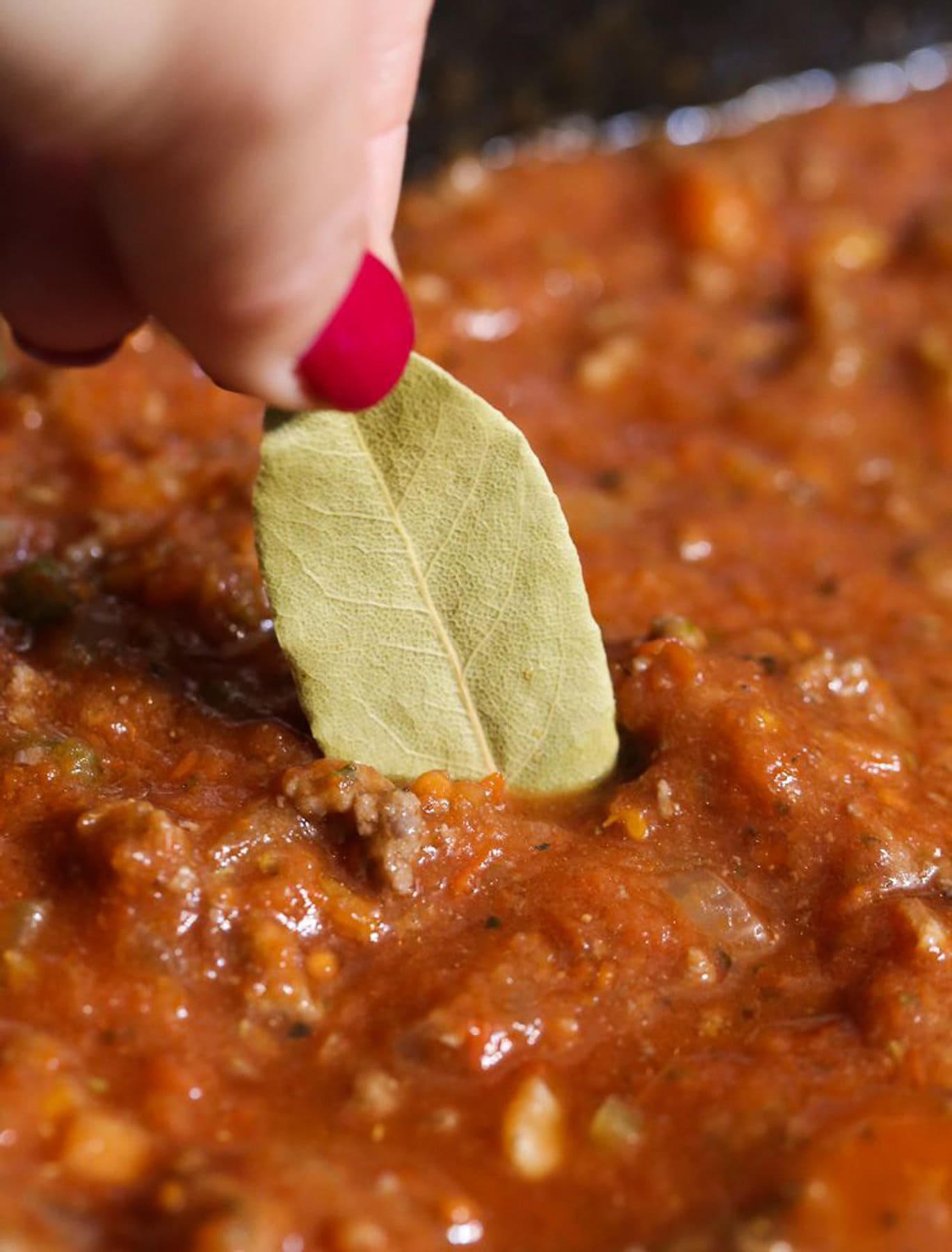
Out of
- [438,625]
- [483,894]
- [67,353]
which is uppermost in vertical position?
[67,353]

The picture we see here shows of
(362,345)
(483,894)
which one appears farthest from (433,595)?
(362,345)

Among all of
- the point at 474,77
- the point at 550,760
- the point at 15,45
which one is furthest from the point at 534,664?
the point at 474,77

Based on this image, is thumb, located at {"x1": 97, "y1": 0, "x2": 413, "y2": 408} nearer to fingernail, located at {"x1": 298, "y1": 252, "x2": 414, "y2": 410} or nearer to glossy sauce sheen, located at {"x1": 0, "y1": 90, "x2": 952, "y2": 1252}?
fingernail, located at {"x1": 298, "y1": 252, "x2": 414, "y2": 410}

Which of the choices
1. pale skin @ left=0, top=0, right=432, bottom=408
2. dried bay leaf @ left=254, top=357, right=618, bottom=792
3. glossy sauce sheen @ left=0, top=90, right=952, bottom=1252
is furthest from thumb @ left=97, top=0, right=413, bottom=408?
glossy sauce sheen @ left=0, top=90, right=952, bottom=1252

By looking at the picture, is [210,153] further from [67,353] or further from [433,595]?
[433,595]

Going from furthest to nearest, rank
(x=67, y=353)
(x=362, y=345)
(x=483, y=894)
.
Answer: (x=483, y=894), (x=67, y=353), (x=362, y=345)

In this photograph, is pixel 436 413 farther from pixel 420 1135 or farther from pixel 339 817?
pixel 420 1135
